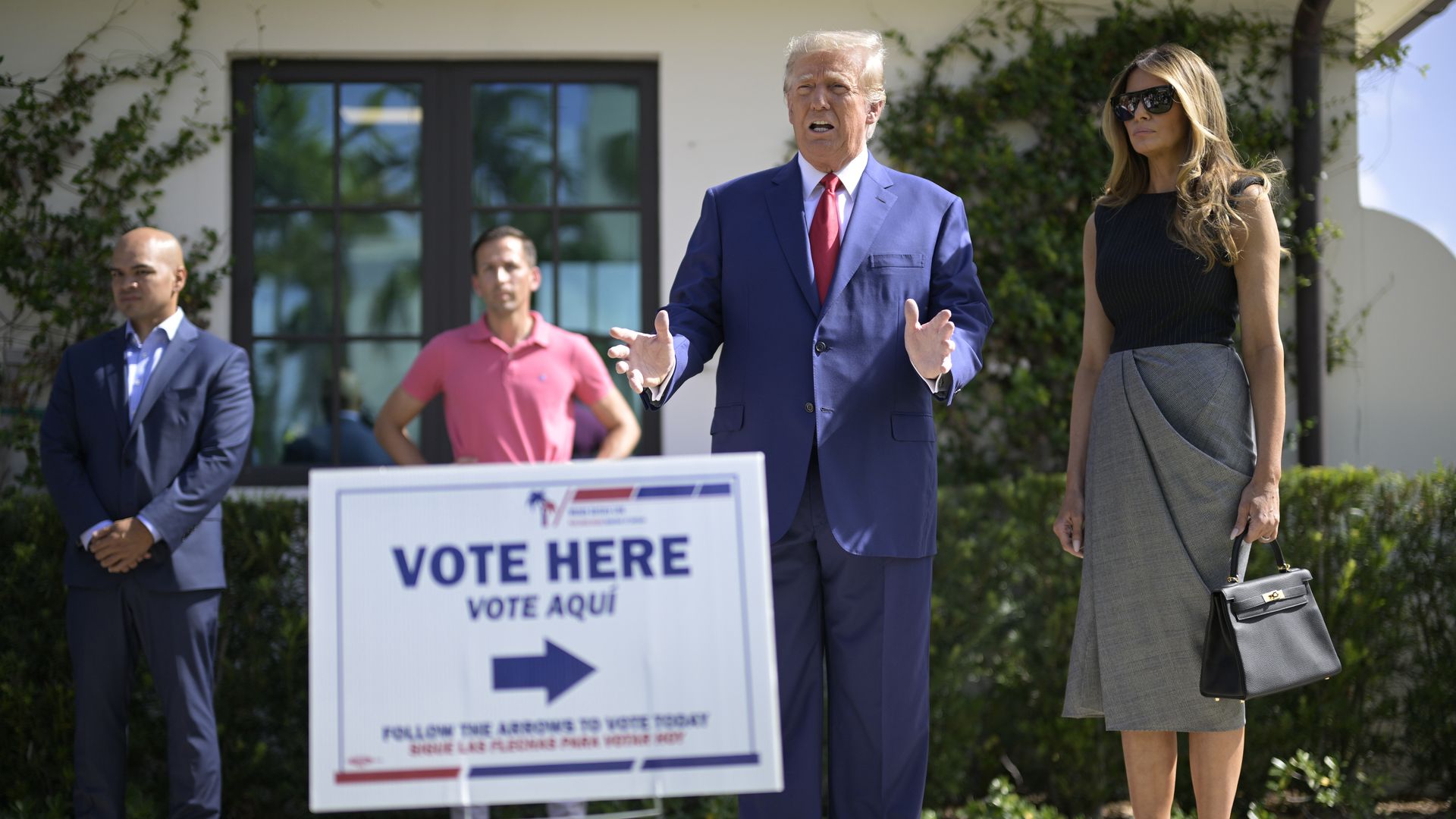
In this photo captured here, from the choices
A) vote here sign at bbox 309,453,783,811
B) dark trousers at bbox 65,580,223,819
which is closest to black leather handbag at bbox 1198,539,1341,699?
vote here sign at bbox 309,453,783,811

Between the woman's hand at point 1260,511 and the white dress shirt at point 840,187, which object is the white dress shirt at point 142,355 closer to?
the white dress shirt at point 840,187

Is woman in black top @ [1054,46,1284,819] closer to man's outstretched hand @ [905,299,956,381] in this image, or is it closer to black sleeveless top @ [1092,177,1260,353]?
black sleeveless top @ [1092,177,1260,353]

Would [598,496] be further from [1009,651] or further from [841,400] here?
[1009,651]

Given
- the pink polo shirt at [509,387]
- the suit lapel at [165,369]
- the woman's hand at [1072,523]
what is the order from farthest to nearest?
the pink polo shirt at [509,387] < the suit lapel at [165,369] < the woman's hand at [1072,523]

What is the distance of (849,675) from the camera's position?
302 centimetres

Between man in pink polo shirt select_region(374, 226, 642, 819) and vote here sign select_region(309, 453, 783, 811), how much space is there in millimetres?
2713

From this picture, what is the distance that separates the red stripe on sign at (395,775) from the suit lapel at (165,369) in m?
2.90

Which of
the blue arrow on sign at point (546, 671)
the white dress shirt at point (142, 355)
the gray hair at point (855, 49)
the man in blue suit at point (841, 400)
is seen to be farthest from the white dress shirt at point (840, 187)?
the white dress shirt at point (142, 355)

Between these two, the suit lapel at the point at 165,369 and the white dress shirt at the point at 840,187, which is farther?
the suit lapel at the point at 165,369

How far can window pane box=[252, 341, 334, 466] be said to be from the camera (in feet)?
19.4

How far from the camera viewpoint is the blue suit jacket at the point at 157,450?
4.34 m

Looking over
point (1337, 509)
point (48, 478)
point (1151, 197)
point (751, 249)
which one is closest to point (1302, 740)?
point (1337, 509)

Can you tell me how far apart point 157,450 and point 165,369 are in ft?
0.93

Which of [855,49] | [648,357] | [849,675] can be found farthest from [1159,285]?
[648,357]
